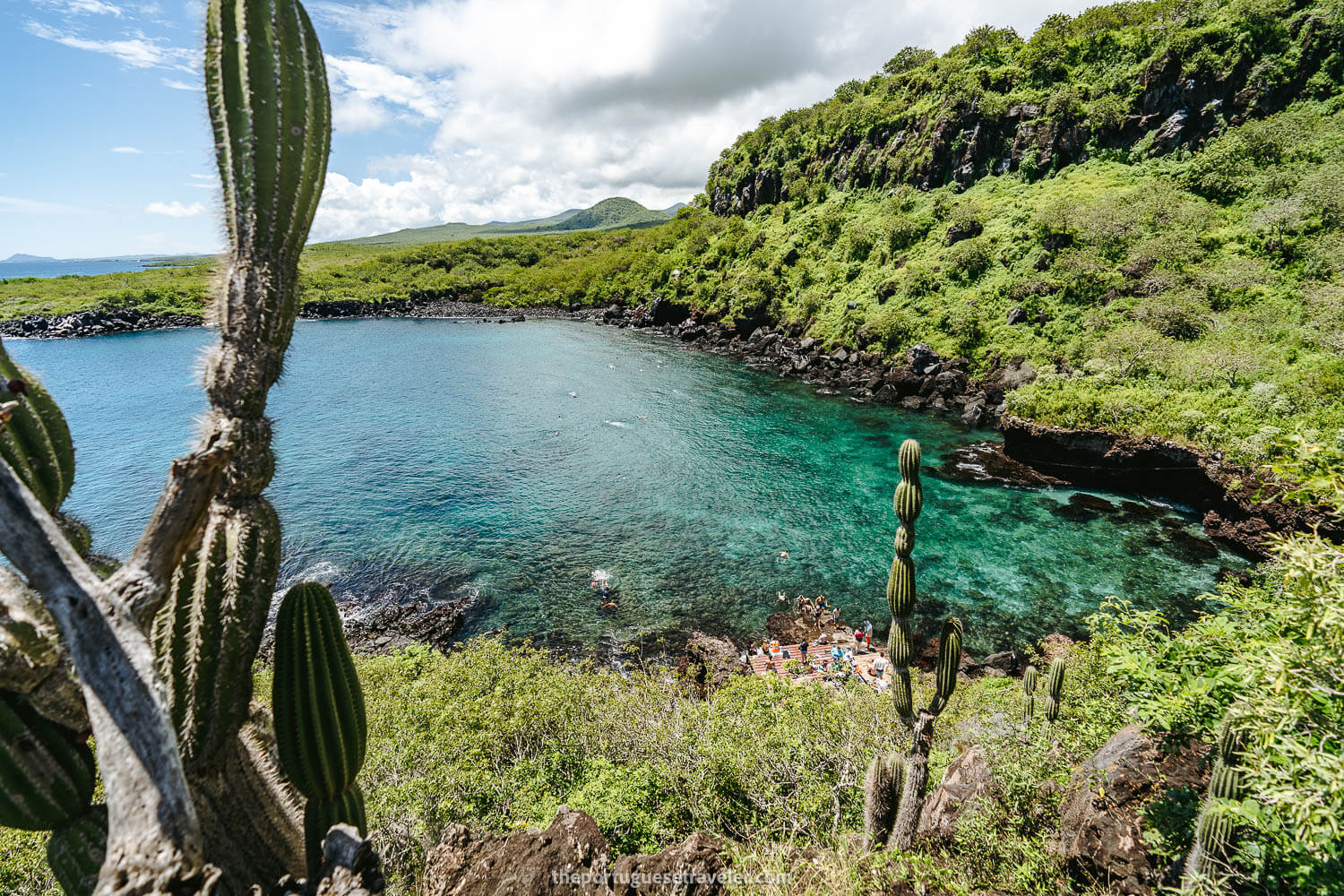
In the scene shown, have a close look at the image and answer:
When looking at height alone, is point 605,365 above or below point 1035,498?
above

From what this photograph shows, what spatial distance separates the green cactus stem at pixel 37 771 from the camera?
11.0 ft

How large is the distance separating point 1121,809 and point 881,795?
3103 mm

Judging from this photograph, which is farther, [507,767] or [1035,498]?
[1035,498]

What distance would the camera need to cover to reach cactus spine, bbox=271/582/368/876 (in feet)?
13.4

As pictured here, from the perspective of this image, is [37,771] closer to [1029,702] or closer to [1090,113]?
[1029,702]

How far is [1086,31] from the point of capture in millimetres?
60062

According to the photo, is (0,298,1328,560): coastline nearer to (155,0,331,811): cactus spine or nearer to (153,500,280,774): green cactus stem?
(155,0,331,811): cactus spine

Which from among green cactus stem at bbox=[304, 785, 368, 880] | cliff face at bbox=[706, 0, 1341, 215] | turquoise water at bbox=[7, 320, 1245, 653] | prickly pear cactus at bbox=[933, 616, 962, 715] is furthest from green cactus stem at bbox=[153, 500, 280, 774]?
cliff face at bbox=[706, 0, 1341, 215]

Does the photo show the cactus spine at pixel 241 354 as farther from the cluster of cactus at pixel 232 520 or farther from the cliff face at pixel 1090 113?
the cliff face at pixel 1090 113

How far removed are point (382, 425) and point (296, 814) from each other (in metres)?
41.6

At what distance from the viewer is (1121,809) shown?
290 inches

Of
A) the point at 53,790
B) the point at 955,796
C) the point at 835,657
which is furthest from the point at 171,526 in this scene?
the point at 835,657

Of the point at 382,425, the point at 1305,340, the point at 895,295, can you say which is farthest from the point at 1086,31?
the point at 382,425

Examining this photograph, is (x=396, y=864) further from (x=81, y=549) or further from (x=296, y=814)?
(x=81, y=549)
